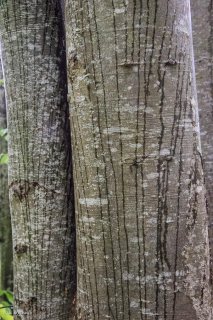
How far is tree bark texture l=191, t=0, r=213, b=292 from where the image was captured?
181 centimetres

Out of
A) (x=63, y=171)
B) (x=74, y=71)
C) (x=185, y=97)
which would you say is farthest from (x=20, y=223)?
(x=185, y=97)

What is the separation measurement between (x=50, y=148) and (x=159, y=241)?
1.84ft

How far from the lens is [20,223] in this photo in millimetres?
1380

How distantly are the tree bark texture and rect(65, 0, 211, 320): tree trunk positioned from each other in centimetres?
75

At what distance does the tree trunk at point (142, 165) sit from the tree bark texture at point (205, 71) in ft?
2.46

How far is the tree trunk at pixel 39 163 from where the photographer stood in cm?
135

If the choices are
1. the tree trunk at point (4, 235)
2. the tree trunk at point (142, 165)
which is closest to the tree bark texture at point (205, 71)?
the tree trunk at point (142, 165)

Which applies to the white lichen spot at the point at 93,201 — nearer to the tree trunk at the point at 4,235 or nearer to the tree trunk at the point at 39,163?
the tree trunk at the point at 39,163

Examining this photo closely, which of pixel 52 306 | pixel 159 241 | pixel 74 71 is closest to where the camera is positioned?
pixel 159 241

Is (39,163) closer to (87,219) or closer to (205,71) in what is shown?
(87,219)

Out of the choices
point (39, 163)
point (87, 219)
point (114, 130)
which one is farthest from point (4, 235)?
point (114, 130)

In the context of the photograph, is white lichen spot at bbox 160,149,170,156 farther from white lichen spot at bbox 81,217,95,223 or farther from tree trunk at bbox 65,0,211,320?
white lichen spot at bbox 81,217,95,223

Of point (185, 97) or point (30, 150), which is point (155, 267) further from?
point (30, 150)

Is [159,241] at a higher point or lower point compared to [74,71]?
lower
